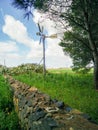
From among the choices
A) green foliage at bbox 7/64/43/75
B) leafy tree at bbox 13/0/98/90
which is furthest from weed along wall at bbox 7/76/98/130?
green foliage at bbox 7/64/43/75

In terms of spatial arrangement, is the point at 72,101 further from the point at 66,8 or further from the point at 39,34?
the point at 39,34

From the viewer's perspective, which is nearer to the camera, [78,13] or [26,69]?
[78,13]

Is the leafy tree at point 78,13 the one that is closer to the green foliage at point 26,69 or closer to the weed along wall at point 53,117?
the weed along wall at point 53,117

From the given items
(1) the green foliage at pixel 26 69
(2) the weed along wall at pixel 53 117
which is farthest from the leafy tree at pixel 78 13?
(1) the green foliage at pixel 26 69

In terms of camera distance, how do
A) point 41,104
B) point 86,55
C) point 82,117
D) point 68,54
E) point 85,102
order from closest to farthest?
point 82,117, point 41,104, point 85,102, point 86,55, point 68,54

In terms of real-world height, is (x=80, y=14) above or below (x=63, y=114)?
above

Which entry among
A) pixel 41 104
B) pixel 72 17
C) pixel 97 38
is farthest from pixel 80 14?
pixel 41 104

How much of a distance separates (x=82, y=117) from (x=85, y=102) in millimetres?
7031

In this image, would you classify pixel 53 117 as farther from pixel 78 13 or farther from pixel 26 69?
pixel 26 69

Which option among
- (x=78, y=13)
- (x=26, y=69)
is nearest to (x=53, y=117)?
(x=78, y=13)

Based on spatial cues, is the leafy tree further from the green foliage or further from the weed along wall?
the green foliage

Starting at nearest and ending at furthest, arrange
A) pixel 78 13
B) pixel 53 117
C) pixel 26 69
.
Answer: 1. pixel 53 117
2. pixel 78 13
3. pixel 26 69

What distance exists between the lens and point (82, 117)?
6.53 m

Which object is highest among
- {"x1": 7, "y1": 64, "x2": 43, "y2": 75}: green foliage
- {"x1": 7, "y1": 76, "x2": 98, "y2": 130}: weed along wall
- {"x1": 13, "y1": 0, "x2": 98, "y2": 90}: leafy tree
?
{"x1": 13, "y1": 0, "x2": 98, "y2": 90}: leafy tree
